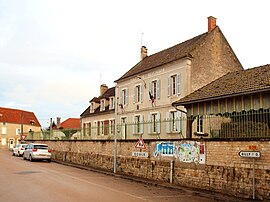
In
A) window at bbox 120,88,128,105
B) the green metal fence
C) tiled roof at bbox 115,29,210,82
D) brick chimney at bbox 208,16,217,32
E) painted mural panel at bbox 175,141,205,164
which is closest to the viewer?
the green metal fence

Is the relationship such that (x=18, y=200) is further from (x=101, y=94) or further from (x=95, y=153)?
(x=101, y=94)

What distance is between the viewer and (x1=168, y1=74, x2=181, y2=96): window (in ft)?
92.6

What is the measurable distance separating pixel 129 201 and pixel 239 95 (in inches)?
293

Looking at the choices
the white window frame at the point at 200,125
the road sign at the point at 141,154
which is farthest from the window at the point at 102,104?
the white window frame at the point at 200,125

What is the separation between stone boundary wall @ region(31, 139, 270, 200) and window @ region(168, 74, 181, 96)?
29.4ft

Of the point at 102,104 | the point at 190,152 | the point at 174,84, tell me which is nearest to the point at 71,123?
the point at 102,104

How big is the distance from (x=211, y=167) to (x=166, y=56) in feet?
63.6

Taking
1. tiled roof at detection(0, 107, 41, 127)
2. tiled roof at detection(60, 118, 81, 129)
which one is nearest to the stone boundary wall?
tiled roof at detection(60, 118, 81, 129)

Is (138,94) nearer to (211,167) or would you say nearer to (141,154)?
(141,154)

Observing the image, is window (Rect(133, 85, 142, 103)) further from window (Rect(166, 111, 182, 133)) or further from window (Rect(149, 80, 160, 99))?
window (Rect(166, 111, 182, 133))

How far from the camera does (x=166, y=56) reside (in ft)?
105

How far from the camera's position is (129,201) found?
1041cm

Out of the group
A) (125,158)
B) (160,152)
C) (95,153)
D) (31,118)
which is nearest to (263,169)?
(160,152)

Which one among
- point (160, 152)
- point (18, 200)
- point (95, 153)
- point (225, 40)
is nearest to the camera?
point (18, 200)
